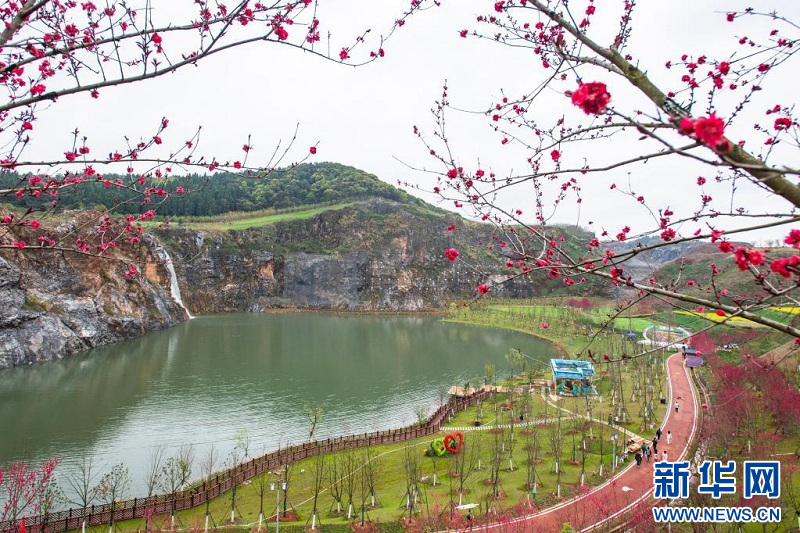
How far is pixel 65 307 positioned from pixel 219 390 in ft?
73.4

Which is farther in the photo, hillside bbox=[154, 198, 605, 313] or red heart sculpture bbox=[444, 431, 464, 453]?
hillside bbox=[154, 198, 605, 313]

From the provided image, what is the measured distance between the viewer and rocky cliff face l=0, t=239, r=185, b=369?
3603cm

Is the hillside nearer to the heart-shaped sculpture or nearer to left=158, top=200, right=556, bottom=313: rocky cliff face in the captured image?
left=158, top=200, right=556, bottom=313: rocky cliff face

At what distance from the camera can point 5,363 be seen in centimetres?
3350

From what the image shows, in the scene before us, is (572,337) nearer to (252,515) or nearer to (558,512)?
(558,512)

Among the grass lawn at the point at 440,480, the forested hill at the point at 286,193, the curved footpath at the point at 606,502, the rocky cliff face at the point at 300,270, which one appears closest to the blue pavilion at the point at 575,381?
the grass lawn at the point at 440,480

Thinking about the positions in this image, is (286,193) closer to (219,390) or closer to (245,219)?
(245,219)

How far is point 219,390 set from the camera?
2942 centimetres

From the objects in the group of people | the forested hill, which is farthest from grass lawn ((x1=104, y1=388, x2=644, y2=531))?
the forested hill

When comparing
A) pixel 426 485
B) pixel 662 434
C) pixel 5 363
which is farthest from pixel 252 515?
pixel 5 363

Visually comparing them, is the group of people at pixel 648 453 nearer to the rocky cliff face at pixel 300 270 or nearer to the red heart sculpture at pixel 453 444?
the red heart sculpture at pixel 453 444

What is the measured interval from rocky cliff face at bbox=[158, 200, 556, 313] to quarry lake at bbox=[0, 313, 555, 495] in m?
23.6

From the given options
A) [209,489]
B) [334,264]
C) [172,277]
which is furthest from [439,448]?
[334,264]

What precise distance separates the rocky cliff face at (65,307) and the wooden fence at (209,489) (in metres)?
23.5
